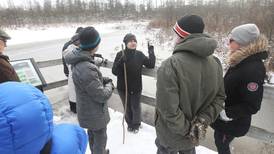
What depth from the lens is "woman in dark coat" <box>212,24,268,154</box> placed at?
1992 millimetres

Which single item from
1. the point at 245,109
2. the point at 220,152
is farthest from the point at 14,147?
the point at 220,152

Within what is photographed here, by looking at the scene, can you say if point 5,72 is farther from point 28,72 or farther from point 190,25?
point 190,25

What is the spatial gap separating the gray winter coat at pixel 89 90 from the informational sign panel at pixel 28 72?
1226 millimetres

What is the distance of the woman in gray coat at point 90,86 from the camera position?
87.1 inches

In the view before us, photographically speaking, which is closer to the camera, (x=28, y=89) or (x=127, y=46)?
(x=28, y=89)

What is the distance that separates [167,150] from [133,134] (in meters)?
1.53

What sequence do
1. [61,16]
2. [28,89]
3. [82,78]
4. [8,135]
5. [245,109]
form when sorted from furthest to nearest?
[61,16] < [82,78] < [245,109] < [28,89] < [8,135]

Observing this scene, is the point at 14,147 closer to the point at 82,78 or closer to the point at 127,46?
the point at 82,78

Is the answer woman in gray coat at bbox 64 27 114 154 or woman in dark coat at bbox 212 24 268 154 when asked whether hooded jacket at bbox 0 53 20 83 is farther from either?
woman in dark coat at bbox 212 24 268 154

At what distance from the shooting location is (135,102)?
3502 mm

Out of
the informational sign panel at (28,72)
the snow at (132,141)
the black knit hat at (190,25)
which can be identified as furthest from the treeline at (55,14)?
the black knit hat at (190,25)

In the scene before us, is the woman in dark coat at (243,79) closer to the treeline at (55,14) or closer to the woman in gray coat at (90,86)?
the woman in gray coat at (90,86)

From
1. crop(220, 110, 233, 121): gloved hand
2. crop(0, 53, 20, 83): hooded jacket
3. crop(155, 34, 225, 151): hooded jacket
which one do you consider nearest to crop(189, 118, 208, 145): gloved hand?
crop(155, 34, 225, 151): hooded jacket

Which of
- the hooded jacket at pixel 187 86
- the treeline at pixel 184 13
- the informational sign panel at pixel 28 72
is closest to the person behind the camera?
the hooded jacket at pixel 187 86
